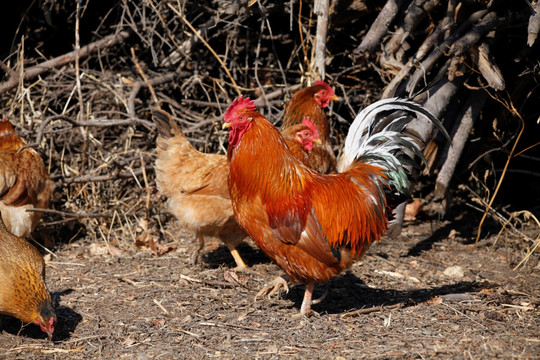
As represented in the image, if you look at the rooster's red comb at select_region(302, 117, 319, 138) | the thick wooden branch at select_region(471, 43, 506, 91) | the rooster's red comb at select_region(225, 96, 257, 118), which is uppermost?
the thick wooden branch at select_region(471, 43, 506, 91)

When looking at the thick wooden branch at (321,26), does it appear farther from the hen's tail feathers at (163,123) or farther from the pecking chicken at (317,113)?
the hen's tail feathers at (163,123)

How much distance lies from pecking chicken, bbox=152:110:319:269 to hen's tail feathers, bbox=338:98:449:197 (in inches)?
30.3

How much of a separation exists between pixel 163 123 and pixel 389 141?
251 centimetres

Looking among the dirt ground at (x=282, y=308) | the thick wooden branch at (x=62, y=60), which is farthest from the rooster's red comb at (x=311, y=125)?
the thick wooden branch at (x=62, y=60)

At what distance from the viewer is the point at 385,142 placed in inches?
188

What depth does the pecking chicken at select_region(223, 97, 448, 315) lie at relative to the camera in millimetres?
4223

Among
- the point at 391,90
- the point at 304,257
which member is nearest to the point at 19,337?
the point at 304,257

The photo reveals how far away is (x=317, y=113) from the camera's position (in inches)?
245

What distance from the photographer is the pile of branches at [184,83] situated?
20.1ft

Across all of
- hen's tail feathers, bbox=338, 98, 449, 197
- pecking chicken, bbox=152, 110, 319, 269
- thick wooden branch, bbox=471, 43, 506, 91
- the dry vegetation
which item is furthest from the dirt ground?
thick wooden branch, bbox=471, 43, 506, 91

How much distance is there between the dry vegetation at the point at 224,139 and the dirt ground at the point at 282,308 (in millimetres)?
24

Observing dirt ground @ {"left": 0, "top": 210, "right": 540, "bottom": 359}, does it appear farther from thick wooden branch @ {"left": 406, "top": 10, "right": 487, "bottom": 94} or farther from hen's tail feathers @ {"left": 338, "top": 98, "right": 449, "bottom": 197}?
thick wooden branch @ {"left": 406, "top": 10, "right": 487, "bottom": 94}

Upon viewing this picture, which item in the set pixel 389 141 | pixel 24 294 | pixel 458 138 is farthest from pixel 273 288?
pixel 458 138

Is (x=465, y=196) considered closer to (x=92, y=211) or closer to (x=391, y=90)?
(x=391, y=90)
